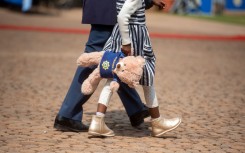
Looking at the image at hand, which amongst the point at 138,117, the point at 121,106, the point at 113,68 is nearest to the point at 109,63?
the point at 113,68

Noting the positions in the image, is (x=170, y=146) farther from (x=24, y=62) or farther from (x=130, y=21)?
A: (x=24, y=62)

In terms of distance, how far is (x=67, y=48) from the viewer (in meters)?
13.2

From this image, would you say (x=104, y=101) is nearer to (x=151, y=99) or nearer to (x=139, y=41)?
(x=151, y=99)

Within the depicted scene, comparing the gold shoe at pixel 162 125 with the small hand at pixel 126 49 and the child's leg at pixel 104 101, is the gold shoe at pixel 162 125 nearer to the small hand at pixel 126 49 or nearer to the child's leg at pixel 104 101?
the child's leg at pixel 104 101

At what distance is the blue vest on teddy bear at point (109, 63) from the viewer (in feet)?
16.0

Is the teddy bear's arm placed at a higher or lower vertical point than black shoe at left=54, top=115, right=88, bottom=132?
higher

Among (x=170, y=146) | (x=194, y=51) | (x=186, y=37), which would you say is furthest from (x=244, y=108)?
(x=186, y=37)

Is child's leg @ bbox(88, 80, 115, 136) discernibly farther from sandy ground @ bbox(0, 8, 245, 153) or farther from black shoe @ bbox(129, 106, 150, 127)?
black shoe @ bbox(129, 106, 150, 127)

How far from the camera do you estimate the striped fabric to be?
4.93 m

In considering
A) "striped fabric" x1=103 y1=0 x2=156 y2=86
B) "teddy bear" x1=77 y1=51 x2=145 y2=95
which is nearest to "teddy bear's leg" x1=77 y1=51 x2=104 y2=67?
"teddy bear" x1=77 y1=51 x2=145 y2=95

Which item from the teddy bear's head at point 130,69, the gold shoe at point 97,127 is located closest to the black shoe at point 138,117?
the gold shoe at point 97,127

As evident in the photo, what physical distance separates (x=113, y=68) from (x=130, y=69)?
16 cm

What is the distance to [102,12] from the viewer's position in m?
5.12

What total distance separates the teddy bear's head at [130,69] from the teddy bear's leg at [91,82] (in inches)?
7.9
